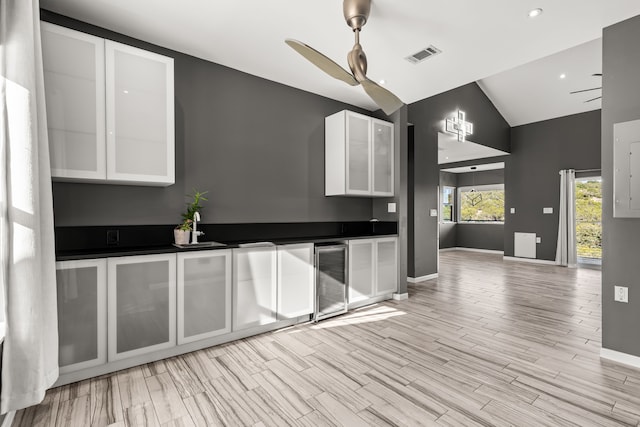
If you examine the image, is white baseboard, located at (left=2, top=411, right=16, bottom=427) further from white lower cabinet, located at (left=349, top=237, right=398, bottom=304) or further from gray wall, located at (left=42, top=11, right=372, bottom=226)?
white lower cabinet, located at (left=349, top=237, right=398, bottom=304)

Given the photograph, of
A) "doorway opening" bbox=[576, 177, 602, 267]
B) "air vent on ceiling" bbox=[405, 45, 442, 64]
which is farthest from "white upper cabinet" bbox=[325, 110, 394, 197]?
"doorway opening" bbox=[576, 177, 602, 267]

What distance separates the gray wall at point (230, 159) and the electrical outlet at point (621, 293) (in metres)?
2.88

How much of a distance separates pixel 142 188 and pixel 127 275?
0.87 m

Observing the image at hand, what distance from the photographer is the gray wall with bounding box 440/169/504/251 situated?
9.12 meters

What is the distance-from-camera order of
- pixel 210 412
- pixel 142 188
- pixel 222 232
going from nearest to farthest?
pixel 210 412 < pixel 142 188 < pixel 222 232

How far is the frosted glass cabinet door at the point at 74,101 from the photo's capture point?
212cm

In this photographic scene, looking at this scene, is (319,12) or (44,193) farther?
(319,12)

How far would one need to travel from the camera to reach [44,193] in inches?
73.9

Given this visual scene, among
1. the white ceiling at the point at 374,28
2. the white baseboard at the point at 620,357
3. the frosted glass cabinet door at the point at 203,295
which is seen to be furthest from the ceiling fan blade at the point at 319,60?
the white baseboard at the point at 620,357

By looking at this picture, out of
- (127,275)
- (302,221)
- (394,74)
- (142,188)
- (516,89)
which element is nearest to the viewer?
(127,275)

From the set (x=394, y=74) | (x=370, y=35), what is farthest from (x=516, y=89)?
(x=370, y=35)

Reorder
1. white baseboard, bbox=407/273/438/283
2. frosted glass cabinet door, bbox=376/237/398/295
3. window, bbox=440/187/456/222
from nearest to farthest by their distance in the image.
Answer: frosted glass cabinet door, bbox=376/237/398/295, white baseboard, bbox=407/273/438/283, window, bbox=440/187/456/222

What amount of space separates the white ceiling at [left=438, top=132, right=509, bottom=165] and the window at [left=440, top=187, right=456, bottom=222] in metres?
1.37

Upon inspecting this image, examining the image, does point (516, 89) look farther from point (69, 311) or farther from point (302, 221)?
point (69, 311)
